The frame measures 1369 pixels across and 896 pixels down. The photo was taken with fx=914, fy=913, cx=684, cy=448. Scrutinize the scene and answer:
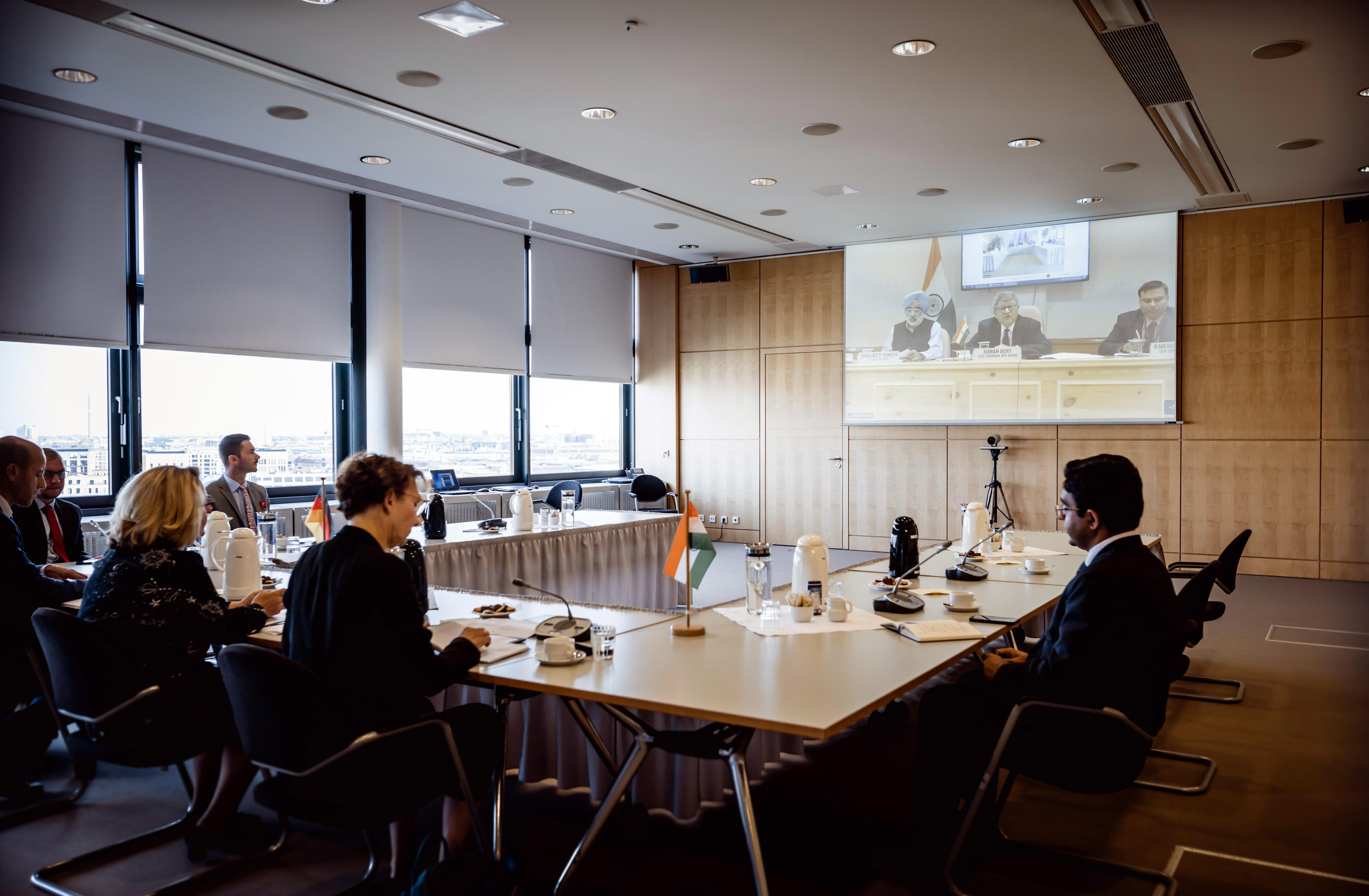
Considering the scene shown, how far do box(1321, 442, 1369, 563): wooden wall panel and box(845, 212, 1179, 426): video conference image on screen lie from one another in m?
1.31

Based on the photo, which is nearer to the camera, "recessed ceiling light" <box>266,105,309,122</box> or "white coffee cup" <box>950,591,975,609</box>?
"white coffee cup" <box>950,591,975,609</box>

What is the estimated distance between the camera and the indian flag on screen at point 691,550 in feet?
9.60

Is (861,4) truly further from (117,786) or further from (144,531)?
(117,786)

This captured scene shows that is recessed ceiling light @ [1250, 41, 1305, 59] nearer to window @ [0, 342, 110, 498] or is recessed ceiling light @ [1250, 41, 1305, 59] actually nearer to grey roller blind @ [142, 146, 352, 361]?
grey roller blind @ [142, 146, 352, 361]

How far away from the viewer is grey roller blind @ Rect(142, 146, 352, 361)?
6.54 m

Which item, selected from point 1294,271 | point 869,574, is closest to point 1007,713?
point 869,574

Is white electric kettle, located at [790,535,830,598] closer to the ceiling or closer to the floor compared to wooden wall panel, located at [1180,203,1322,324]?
closer to the floor

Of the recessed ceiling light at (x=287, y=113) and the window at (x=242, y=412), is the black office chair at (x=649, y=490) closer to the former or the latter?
the window at (x=242, y=412)

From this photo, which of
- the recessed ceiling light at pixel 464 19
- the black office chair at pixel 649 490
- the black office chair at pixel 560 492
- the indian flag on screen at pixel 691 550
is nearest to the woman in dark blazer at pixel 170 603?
the indian flag on screen at pixel 691 550

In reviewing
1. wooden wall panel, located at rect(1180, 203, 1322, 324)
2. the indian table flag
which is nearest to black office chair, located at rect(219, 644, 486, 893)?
the indian table flag

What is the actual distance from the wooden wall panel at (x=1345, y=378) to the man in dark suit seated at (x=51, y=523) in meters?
9.15

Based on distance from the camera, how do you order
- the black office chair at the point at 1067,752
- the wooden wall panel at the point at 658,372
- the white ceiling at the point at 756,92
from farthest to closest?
the wooden wall panel at the point at 658,372, the white ceiling at the point at 756,92, the black office chair at the point at 1067,752

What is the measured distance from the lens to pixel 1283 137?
6250 mm

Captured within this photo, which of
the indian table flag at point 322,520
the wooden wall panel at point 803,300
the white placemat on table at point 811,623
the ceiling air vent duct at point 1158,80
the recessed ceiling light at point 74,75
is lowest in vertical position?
the white placemat on table at point 811,623
